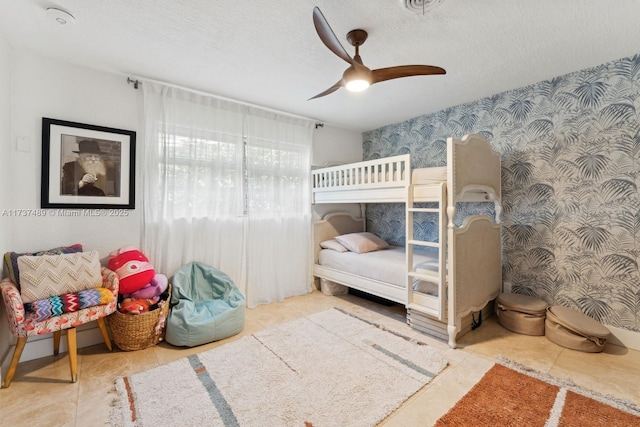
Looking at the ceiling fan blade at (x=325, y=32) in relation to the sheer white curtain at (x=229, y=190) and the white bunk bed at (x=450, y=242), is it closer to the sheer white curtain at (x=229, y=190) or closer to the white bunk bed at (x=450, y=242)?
the white bunk bed at (x=450, y=242)

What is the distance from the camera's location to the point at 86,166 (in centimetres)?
242

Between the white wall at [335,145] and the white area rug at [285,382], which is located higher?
the white wall at [335,145]

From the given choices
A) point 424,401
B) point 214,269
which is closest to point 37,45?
point 214,269

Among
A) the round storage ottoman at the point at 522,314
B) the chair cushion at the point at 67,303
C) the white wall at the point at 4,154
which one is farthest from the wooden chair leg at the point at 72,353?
the round storage ottoman at the point at 522,314

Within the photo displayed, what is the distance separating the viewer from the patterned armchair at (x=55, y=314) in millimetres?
1727

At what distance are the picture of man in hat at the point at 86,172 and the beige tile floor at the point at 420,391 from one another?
1.35 metres

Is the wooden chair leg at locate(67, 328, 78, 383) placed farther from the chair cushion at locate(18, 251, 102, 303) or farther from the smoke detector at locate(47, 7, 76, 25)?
the smoke detector at locate(47, 7, 76, 25)

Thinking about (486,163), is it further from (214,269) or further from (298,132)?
(214,269)

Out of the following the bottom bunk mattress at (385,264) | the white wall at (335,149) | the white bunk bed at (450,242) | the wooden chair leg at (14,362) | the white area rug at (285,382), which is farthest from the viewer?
the white wall at (335,149)

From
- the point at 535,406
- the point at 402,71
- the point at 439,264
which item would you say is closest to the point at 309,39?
the point at 402,71

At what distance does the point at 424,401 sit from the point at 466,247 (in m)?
1.30

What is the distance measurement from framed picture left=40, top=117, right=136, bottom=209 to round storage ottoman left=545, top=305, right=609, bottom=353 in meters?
3.96

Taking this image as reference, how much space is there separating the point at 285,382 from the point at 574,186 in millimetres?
3044

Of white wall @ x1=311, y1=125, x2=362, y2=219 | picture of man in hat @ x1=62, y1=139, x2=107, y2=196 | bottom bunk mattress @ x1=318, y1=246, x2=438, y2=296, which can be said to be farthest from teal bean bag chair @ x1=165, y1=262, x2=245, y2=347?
white wall @ x1=311, y1=125, x2=362, y2=219
